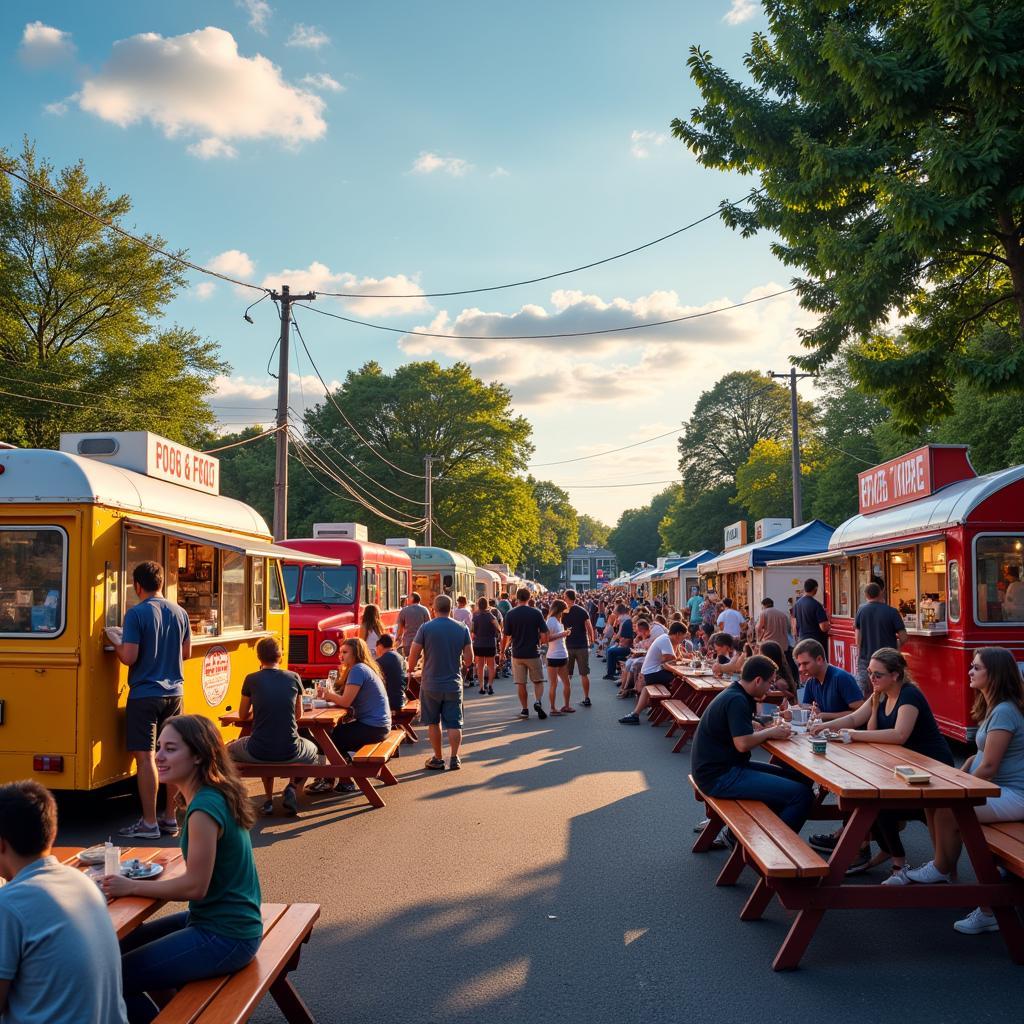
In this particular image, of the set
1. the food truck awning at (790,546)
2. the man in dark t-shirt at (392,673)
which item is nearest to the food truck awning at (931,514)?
the man in dark t-shirt at (392,673)

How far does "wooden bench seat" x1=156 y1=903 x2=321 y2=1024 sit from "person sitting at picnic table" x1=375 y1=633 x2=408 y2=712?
6.79 metres

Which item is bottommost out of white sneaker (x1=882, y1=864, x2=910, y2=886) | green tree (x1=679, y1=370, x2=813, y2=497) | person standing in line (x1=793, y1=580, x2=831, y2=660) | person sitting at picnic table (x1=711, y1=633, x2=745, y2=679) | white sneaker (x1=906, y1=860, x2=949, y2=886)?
white sneaker (x1=882, y1=864, x2=910, y2=886)

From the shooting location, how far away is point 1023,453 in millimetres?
29422

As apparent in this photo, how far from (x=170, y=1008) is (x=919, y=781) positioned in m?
3.79

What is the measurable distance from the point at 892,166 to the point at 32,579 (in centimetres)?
1168

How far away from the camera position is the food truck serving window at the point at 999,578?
35.0 ft

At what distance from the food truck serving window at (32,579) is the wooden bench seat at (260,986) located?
156 inches

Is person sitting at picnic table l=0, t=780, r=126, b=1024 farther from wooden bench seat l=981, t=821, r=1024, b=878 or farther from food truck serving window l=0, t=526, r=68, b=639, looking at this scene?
food truck serving window l=0, t=526, r=68, b=639

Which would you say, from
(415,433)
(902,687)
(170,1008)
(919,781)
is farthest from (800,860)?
(415,433)

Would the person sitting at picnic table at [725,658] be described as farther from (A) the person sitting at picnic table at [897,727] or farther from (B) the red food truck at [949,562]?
(A) the person sitting at picnic table at [897,727]

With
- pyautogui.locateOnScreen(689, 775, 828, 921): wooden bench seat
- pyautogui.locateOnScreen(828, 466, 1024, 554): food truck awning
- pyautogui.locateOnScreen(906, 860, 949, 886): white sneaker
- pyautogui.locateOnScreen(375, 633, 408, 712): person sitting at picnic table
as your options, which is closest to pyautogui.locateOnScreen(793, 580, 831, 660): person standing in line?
pyautogui.locateOnScreen(828, 466, 1024, 554): food truck awning

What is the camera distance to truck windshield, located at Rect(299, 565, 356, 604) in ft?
52.3

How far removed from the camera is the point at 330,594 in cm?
1605

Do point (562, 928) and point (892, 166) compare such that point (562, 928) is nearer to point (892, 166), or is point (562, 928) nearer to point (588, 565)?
point (892, 166)
